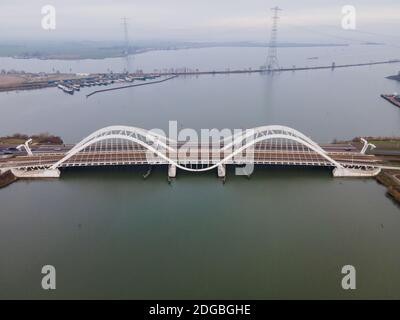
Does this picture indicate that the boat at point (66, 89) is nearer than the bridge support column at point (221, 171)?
No

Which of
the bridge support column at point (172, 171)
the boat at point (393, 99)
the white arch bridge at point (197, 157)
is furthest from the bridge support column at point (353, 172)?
the boat at point (393, 99)

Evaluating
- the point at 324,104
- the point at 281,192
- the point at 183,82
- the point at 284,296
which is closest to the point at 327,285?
the point at 284,296

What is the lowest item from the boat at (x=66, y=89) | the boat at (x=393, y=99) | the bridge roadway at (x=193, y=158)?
the bridge roadway at (x=193, y=158)

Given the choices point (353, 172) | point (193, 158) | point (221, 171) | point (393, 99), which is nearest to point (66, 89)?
point (193, 158)

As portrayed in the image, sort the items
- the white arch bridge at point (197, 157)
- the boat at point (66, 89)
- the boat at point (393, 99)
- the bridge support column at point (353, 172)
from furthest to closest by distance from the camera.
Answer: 1. the boat at point (66, 89)
2. the boat at point (393, 99)
3. the white arch bridge at point (197, 157)
4. the bridge support column at point (353, 172)

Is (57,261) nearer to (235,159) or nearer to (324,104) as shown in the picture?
(235,159)

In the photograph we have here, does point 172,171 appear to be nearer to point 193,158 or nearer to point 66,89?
point 193,158

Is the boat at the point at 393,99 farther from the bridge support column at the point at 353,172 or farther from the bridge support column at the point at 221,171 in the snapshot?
the bridge support column at the point at 221,171

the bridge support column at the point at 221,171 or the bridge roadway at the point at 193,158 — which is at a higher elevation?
the bridge roadway at the point at 193,158
